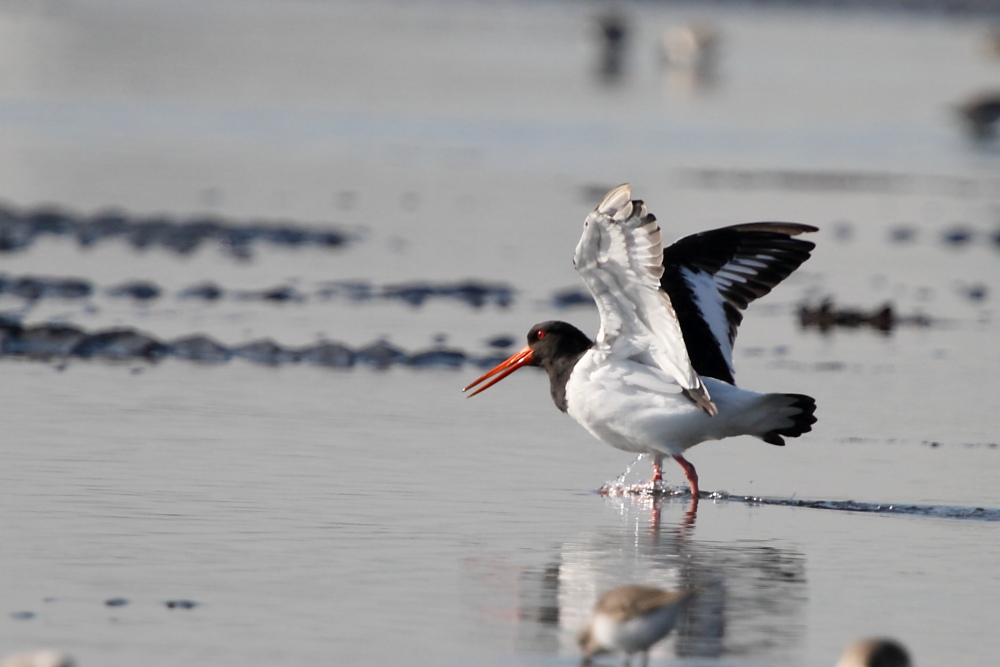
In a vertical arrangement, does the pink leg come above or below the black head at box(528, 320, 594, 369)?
below

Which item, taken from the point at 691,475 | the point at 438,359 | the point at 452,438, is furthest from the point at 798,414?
the point at 438,359

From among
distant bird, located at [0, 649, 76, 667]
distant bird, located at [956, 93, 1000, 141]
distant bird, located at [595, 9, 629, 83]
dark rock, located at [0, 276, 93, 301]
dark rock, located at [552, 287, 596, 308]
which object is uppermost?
distant bird, located at [595, 9, 629, 83]

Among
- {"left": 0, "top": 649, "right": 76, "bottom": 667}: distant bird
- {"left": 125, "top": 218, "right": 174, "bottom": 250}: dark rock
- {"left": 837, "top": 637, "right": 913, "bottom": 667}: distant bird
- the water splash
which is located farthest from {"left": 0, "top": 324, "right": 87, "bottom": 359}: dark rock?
{"left": 837, "top": 637, "right": 913, "bottom": 667}: distant bird

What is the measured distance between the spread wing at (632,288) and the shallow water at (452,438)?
661 millimetres

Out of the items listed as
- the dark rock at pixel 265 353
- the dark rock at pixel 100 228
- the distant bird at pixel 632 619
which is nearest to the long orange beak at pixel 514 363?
the dark rock at pixel 265 353

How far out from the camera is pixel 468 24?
69562mm

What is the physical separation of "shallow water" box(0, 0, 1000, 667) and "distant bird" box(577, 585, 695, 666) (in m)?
0.37

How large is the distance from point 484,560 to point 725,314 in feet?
8.64

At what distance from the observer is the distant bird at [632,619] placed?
5.08m

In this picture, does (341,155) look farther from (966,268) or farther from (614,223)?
(614,223)

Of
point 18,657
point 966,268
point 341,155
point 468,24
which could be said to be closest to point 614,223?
point 18,657

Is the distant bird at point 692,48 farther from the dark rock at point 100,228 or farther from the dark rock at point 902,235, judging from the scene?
the dark rock at point 100,228

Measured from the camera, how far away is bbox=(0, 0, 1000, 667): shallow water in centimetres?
596

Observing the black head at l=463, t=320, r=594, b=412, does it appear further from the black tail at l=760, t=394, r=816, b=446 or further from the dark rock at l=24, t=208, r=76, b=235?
the dark rock at l=24, t=208, r=76, b=235
